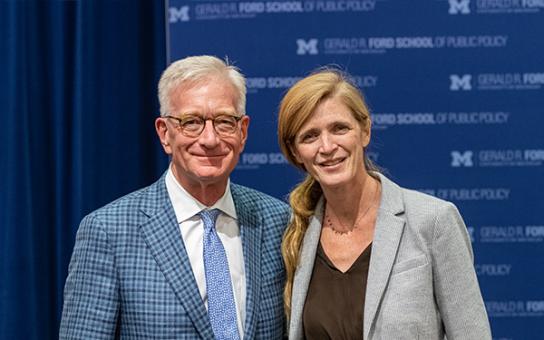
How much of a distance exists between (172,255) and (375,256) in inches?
21.4

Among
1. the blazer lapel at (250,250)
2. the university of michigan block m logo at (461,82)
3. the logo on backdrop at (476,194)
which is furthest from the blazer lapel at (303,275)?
the university of michigan block m logo at (461,82)

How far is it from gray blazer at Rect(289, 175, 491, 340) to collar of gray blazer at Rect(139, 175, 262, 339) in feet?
1.06

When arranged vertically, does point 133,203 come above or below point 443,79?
below

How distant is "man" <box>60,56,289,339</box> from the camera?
6.29 feet

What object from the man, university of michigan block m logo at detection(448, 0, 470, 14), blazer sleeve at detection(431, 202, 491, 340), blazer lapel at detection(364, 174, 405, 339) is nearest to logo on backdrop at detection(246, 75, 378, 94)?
university of michigan block m logo at detection(448, 0, 470, 14)

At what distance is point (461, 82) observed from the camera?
9.51 ft

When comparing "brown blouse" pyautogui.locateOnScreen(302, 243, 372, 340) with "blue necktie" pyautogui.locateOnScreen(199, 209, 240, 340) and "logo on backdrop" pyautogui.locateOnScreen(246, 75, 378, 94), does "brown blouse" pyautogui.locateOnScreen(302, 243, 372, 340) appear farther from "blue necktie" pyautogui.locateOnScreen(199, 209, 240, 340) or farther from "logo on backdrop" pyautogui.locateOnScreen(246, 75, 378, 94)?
"logo on backdrop" pyautogui.locateOnScreen(246, 75, 378, 94)

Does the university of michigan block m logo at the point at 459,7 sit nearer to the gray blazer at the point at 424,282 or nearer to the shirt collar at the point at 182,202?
the gray blazer at the point at 424,282

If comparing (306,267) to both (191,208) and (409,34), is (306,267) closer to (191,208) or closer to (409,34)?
(191,208)

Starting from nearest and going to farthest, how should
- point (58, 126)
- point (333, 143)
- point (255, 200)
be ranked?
point (333, 143) → point (255, 200) → point (58, 126)

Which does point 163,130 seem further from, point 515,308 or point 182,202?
point 515,308

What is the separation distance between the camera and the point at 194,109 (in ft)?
6.48

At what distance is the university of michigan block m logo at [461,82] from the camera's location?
2895 millimetres

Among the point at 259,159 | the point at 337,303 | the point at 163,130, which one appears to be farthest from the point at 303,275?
the point at 259,159
